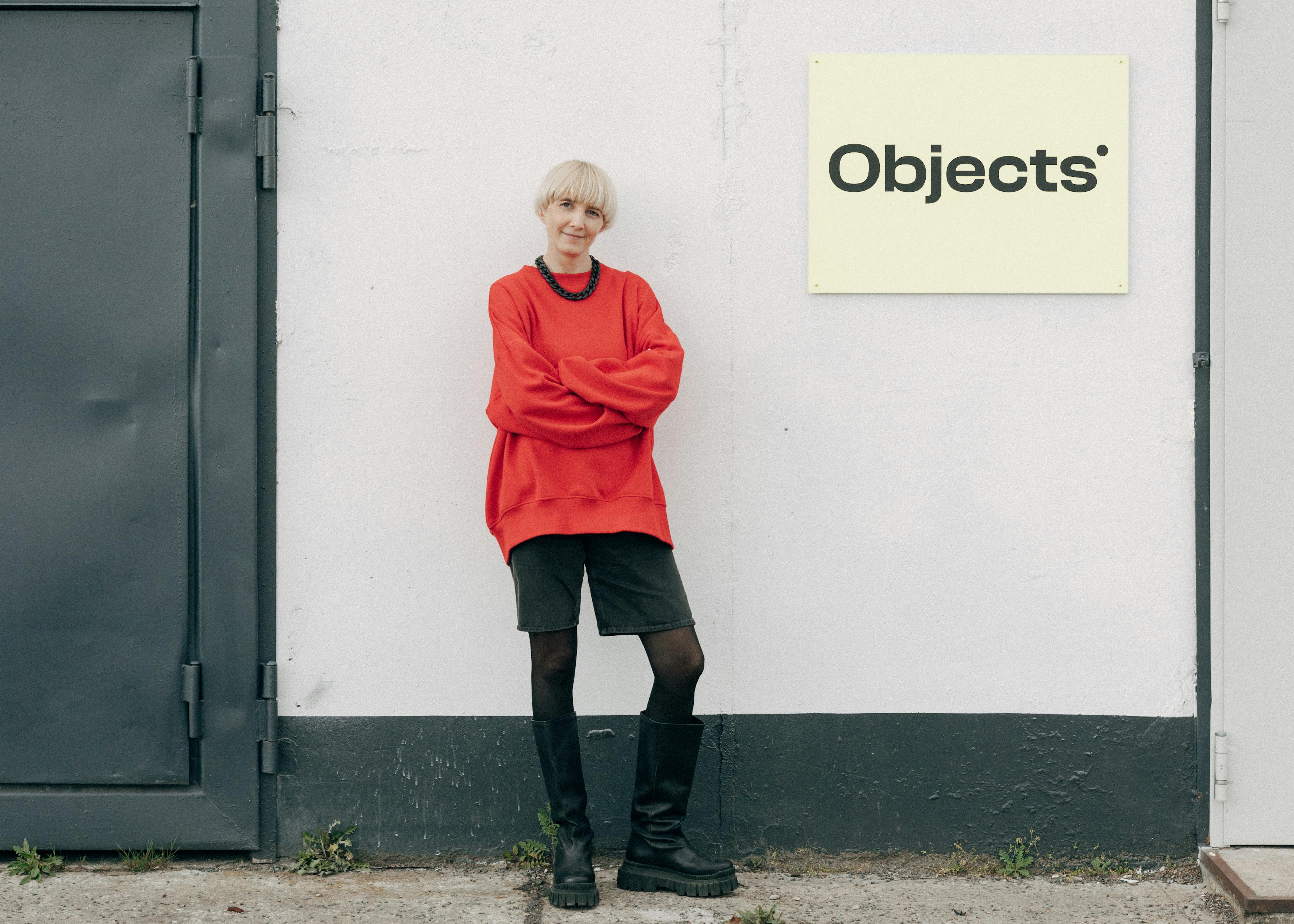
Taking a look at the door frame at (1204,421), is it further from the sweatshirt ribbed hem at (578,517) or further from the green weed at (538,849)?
the green weed at (538,849)

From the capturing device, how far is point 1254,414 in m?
3.33

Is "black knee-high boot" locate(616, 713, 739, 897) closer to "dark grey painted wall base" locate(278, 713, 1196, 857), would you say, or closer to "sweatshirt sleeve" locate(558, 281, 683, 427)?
"dark grey painted wall base" locate(278, 713, 1196, 857)

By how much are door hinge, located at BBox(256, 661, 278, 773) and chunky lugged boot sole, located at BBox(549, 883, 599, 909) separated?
974mm

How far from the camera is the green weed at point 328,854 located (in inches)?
131

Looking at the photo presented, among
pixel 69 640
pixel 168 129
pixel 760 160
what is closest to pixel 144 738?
pixel 69 640

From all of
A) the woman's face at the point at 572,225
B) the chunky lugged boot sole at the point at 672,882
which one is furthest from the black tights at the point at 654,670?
the woman's face at the point at 572,225

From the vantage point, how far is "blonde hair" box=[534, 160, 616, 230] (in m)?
3.02

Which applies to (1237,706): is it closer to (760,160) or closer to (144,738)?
(760,160)

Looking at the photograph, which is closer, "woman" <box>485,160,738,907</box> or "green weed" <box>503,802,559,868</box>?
"woman" <box>485,160,738,907</box>

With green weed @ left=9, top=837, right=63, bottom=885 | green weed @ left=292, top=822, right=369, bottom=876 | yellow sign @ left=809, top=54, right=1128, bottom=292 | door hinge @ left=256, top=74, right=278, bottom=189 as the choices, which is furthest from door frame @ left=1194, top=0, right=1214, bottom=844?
green weed @ left=9, top=837, right=63, bottom=885

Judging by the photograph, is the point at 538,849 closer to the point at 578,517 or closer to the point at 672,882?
the point at 672,882

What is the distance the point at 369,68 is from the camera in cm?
335

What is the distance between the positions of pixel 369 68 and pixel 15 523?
1757 millimetres

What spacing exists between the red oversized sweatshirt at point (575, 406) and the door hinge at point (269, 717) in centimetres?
87
